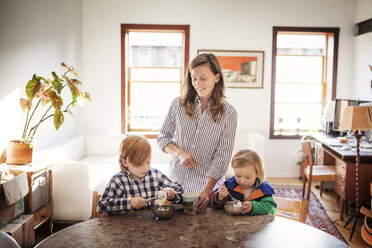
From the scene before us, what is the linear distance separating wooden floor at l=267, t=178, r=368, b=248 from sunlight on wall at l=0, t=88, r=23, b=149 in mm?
3398

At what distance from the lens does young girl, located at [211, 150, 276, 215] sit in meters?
1.79

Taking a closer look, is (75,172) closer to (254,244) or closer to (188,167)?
(188,167)

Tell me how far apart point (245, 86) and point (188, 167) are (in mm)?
4064

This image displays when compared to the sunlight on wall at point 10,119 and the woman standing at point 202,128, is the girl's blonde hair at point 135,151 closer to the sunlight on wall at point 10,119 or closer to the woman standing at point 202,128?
the woman standing at point 202,128

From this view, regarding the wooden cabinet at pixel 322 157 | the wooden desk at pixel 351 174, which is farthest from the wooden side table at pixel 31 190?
the wooden cabinet at pixel 322 157

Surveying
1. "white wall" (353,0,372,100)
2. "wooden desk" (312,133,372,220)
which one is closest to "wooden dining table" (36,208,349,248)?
"wooden desk" (312,133,372,220)

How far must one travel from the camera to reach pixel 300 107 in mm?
6027

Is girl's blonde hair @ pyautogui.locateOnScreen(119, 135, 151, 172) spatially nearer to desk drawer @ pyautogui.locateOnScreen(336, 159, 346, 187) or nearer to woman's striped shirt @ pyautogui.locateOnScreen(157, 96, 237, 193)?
woman's striped shirt @ pyautogui.locateOnScreen(157, 96, 237, 193)

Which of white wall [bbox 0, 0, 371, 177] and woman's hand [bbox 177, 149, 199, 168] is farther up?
white wall [bbox 0, 0, 371, 177]

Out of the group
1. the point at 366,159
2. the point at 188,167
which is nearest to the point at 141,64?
the point at 366,159

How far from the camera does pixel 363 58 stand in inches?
216

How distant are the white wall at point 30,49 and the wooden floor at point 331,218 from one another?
0.94m

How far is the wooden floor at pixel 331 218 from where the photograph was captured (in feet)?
11.2

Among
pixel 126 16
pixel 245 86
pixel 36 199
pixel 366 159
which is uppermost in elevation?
pixel 126 16
